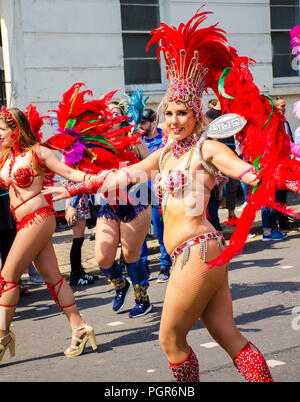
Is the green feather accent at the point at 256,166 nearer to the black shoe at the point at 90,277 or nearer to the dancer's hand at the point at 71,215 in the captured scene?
the dancer's hand at the point at 71,215

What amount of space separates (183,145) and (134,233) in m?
2.30

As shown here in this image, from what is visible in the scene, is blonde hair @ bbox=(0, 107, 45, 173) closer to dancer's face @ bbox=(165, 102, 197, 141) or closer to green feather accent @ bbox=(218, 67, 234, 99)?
dancer's face @ bbox=(165, 102, 197, 141)

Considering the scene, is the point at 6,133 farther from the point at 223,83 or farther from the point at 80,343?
the point at 223,83

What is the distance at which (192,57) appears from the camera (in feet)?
11.4

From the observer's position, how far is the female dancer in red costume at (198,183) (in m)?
3.14

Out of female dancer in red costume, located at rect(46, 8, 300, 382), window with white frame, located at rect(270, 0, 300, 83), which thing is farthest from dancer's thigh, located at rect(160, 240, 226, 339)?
window with white frame, located at rect(270, 0, 300, 83)

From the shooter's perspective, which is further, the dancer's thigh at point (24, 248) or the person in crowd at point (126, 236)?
Result: the person in crowd at point (126, 236)

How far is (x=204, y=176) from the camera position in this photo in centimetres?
336

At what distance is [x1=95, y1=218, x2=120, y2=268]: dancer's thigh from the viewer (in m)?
5.55

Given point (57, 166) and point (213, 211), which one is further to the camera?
point (213, 211)

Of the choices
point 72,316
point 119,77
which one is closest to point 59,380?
point 72,316

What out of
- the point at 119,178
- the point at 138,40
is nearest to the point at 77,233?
the point at 119,178

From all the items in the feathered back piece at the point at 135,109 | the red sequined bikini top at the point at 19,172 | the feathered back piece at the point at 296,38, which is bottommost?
the red sequined bikini top at the point at 19,172

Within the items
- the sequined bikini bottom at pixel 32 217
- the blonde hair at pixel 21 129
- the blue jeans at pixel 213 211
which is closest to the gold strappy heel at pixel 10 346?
the sequined bikini bottom at pixel 32 217
